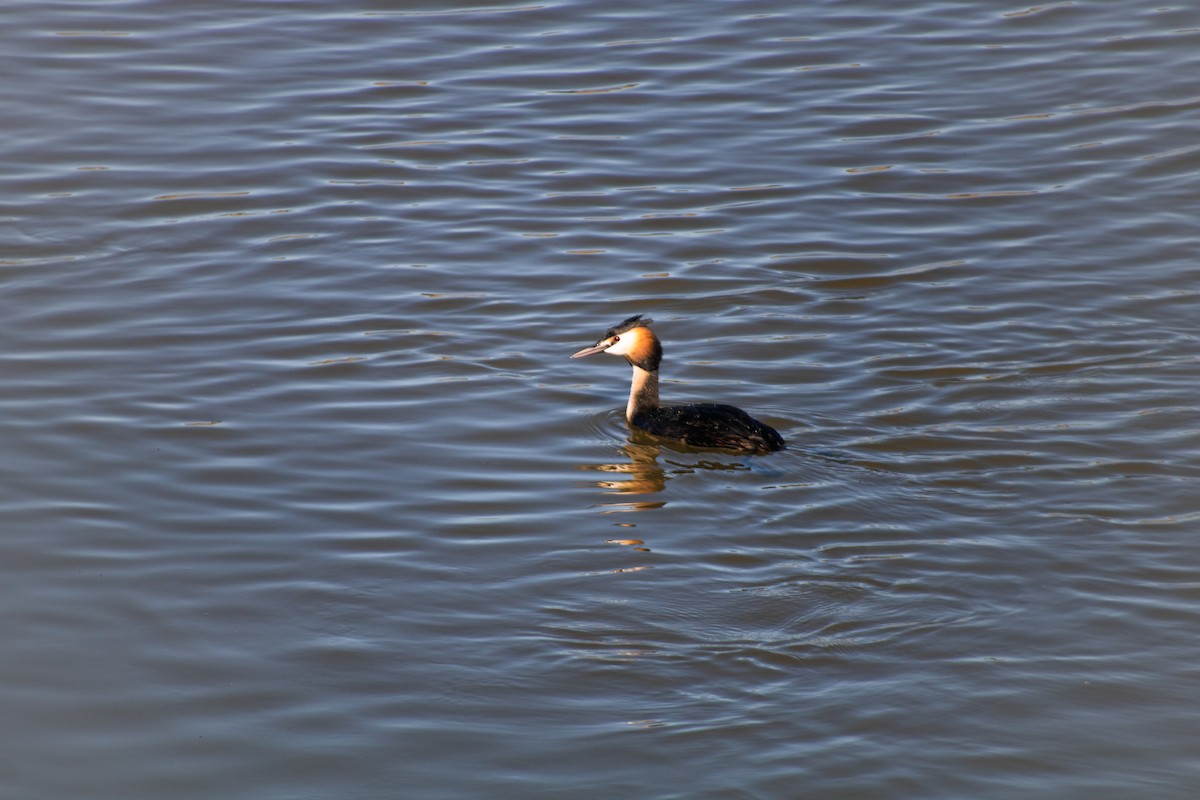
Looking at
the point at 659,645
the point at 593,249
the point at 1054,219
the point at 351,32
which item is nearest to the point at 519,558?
the point at 659,645

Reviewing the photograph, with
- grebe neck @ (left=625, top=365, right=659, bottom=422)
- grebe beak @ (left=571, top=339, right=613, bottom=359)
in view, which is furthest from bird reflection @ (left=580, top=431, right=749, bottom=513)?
grebe beak @ (left=571, top=339, right=613, bottom=359)

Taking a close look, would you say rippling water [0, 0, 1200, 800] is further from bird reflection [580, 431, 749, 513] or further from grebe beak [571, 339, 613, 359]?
grebe beak [571, 339, 613, 359]

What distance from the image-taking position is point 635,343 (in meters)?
9.53

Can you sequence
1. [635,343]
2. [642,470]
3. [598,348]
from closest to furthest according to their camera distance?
[642,470]
[635,343]
[598,348]

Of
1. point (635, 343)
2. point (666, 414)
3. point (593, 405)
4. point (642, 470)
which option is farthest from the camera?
point (593, 405)

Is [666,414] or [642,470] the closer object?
[642,470]

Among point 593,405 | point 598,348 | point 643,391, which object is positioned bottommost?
point 593,405

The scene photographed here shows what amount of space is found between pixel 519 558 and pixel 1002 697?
2.44 m

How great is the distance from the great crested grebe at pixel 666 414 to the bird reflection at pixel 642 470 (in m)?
0.10

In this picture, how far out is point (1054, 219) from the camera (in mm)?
12211

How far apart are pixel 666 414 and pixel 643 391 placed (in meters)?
0.32

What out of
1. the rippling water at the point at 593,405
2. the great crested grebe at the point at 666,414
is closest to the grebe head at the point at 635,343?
the great crested grebe at the point at 666,414

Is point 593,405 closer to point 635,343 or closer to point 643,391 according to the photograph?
point 643,391

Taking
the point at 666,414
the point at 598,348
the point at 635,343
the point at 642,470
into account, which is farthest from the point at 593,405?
the point at 642,470
